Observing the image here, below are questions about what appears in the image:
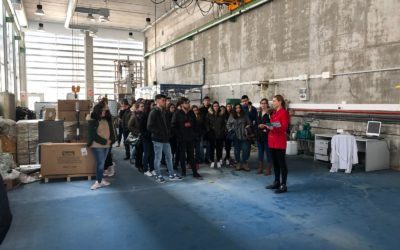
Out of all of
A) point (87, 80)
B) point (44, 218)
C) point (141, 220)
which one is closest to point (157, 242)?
point (141, 220)

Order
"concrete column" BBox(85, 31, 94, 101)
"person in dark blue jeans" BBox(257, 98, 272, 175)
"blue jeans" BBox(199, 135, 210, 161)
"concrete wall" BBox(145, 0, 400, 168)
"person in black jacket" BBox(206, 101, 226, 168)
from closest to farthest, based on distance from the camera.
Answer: "person in dark blue jeans" BBox(257, 98, 272, 175) < "concrete wall" BBox(145, 0, 400, 168) < "person in black jacket" BBox(206, 101, 226, 168) < "blue jeans" BBox(199, 135, 210, 161) < "concrete column" BBox(85, 31, 94, 101)

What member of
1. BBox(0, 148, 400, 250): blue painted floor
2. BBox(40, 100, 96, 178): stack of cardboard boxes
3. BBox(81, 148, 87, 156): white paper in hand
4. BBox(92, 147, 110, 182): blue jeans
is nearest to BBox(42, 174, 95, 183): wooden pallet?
BBox(40, 100, 96, 178): stack of cardboard boxes

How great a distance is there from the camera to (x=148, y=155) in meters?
6.17

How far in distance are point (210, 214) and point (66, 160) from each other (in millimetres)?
3024

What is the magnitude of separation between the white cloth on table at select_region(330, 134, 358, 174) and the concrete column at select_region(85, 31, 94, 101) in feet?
47.4

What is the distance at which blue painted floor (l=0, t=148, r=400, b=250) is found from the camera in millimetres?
A: 3158

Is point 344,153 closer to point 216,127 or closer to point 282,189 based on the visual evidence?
point 282,189

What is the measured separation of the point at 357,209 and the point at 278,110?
Answer: 5.48ft

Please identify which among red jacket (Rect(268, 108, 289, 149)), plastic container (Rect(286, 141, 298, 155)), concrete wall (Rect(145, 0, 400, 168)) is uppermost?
concrete wall (Rect(145, 0, 400, 168))

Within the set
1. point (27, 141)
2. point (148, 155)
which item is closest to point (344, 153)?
point (148, 155)

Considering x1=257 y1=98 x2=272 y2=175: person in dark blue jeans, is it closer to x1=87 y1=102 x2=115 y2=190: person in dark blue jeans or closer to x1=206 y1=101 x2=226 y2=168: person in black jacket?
x1=206 y1=101 x2=226 y2=168: person in black jacket

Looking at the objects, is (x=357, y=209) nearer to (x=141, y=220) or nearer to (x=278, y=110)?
(x=278, y=110)

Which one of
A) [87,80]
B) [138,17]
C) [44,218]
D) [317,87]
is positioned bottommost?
[44,218]

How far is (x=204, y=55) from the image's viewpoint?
1319cm
